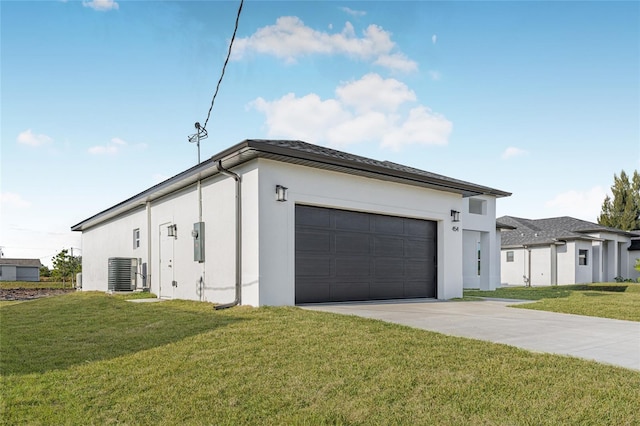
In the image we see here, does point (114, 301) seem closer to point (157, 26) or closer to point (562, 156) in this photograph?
point (157, 26)

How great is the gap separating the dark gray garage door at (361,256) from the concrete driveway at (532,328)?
0.68 m

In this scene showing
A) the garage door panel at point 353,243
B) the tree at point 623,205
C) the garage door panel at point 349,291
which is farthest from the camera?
the tree at point 623,205

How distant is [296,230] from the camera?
9852mm

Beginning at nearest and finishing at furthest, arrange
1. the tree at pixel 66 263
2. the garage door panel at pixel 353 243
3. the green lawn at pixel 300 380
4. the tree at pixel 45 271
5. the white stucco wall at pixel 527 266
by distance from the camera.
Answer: the green lawn at pixel 300 380
the garage door panel at pixel 353 243
the white stucco wall at pixel 527 266
the tree at pixel 66 263
the tree at pixel 45 271

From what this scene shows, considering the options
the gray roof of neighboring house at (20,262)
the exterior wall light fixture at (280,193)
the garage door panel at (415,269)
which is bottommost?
the gray roof of neighboring house at (20,262)

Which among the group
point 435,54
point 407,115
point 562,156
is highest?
point 435,54

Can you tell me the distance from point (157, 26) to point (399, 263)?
8489mm

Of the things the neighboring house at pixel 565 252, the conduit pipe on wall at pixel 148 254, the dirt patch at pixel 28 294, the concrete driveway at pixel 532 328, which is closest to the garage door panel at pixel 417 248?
the concrete driveway at pixel 532 328

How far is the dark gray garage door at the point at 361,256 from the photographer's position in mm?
10086

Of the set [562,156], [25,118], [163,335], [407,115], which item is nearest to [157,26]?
[25,118]

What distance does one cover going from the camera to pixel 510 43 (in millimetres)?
11102

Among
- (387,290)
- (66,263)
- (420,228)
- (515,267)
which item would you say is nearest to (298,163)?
(387,290)

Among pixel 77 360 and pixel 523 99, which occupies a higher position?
pixel 523 99

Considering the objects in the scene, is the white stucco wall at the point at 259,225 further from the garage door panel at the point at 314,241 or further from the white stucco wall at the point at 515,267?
the white stucco wall at the point at 515,267
